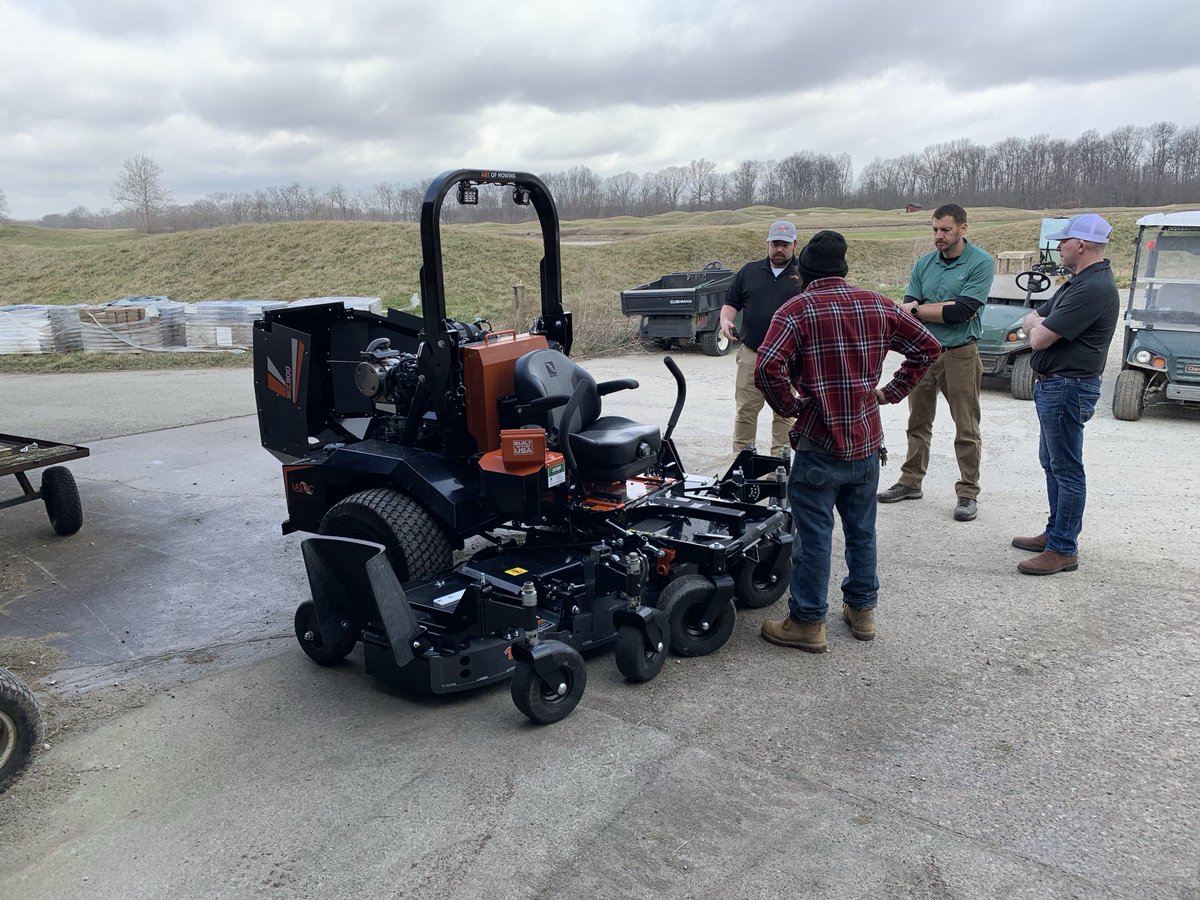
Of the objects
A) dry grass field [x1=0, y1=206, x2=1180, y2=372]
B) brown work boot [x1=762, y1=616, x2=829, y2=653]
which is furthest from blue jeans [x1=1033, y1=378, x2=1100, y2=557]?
dry grass field [x1=0, y1=206, x2=1180, y2=372]

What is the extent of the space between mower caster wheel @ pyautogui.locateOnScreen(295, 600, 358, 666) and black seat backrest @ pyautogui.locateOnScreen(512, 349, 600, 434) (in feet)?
4.31

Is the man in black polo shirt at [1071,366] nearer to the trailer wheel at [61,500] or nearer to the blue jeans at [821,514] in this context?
the blue jeans at [821,514]

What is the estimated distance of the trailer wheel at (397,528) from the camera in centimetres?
414

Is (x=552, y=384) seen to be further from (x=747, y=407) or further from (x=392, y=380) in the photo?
(x=747, y=407)

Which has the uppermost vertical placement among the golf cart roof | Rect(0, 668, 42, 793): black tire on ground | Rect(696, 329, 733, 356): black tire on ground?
the golf cart roof

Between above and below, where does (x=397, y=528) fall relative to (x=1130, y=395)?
above

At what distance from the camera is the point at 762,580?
4652 mm

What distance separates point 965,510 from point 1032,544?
24.7 inches

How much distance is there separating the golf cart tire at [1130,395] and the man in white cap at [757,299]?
4.17 meters

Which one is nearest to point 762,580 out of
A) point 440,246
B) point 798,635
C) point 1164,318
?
point 798,635

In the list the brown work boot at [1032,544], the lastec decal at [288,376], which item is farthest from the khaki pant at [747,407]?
the lastec decal at [288,376]

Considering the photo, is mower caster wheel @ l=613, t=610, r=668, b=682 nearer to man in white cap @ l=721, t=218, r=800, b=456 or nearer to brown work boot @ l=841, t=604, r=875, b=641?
brown work boot @ l=841, t=604, r=875, b=641

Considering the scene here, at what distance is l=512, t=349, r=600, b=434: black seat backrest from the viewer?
430 centimetres

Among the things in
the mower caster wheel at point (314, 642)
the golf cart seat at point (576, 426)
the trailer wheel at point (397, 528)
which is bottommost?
the mower caster wheel at point (314, 642)
